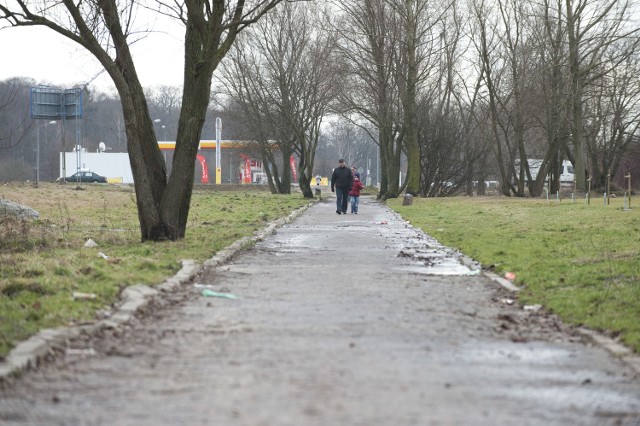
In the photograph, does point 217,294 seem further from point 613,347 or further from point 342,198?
point 342,198

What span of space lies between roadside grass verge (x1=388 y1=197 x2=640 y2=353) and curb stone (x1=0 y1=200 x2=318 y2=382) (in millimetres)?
3809

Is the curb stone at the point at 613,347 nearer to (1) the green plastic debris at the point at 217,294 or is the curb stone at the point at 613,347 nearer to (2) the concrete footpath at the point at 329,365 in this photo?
(2) the concrete footpath at the point at 329,365

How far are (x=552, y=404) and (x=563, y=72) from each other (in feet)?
139

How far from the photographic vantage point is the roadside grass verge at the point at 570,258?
346 inches

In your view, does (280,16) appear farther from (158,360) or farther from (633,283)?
(158,360)

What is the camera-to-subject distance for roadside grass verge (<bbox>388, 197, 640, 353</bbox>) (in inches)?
346

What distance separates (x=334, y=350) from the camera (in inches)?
269

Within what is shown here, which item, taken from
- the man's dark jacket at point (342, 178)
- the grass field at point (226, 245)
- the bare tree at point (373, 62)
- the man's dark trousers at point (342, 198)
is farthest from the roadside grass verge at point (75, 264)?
the bare tree at point (373, 62)

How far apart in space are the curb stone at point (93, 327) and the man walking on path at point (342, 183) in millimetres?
17882

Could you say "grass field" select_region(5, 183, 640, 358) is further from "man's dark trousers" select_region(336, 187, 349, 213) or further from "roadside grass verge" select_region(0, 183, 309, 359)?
"man's dark trousers" select_region(336, 187, 349, 213)

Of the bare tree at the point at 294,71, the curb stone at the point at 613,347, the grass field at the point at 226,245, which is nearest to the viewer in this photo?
the curb stone at the point at 613,347

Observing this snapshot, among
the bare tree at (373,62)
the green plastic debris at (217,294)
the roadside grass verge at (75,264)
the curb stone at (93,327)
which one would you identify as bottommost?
the green plastic debris at (217,294)

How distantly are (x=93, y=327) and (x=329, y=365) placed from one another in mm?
2223

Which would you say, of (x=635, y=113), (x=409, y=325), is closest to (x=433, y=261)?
(x=409, y=325)
